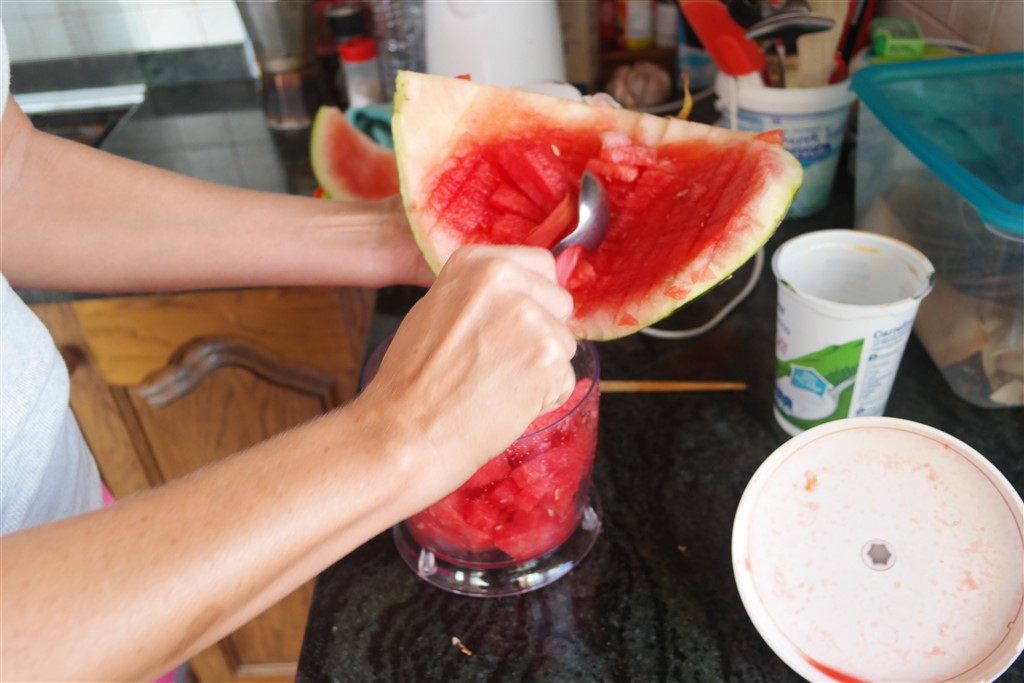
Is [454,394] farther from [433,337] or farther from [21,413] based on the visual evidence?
[21,413]

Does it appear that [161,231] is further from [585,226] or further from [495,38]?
[495,38]

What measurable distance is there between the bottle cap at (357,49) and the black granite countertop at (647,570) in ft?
2.11

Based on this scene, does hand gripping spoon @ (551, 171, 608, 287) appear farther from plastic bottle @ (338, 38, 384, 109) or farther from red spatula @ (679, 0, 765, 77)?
plastic bottle @ (338, 38, 384, 109)

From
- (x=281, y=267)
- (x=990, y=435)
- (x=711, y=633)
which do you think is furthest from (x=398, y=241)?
(x=990, y=435)

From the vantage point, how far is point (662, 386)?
35.6 inches

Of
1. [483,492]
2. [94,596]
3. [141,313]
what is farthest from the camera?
[141,313]

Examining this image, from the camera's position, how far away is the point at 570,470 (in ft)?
2.23

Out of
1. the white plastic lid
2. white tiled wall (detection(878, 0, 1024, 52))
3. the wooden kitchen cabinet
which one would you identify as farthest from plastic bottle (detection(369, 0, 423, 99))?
the white plastic lid

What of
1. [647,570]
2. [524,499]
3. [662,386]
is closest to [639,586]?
[647,570]

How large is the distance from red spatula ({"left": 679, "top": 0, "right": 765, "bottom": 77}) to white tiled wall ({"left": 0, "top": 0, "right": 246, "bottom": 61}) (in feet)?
3.19

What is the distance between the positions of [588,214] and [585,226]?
0.01 m

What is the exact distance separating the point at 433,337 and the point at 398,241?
1.17 feet

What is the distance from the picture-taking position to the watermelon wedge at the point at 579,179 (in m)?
0.71

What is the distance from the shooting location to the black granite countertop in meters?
0.64
